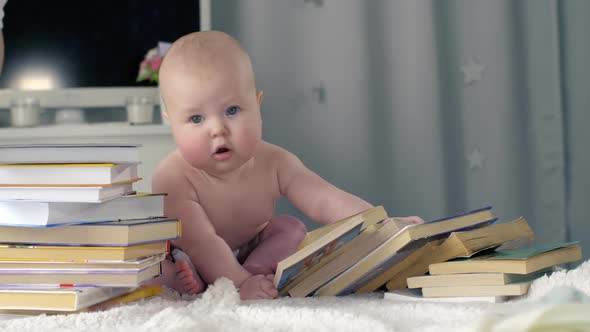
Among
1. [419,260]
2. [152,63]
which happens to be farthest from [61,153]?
[152,63]

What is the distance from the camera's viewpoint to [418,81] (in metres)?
2.29

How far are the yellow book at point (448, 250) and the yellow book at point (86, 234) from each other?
0.35m

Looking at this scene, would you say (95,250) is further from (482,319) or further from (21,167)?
(482,319)

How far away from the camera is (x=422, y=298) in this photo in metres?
1.01

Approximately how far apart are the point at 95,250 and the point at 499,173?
64.0 inches

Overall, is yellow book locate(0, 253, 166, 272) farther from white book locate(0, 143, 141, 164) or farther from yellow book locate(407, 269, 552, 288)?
yellow book locate(407, 269, 552, 288)

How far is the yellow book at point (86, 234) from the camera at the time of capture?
967 mm

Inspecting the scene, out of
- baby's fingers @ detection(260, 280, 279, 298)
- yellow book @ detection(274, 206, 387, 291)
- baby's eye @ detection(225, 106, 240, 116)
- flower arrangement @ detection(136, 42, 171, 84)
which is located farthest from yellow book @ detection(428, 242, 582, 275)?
flower arrangement @ detection(136, 42, 171, 84)

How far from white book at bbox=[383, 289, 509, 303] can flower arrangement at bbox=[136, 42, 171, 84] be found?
1441 mm

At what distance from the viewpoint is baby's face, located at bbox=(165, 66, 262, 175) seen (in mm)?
1242

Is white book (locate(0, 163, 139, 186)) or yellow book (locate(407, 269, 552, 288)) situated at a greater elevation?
white book (locate(0, 163, 139, 186))

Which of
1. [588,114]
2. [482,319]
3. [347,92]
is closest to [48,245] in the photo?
[482,319]

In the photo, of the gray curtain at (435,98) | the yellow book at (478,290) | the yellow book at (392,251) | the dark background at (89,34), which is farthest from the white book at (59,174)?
the dark background at (89,34)

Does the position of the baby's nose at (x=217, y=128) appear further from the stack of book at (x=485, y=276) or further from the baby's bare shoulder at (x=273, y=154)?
the stack of book at (x=485, y=276)
